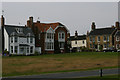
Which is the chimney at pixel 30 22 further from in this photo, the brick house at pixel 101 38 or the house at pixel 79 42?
the house at pixel 79 42

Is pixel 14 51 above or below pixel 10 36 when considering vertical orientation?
below

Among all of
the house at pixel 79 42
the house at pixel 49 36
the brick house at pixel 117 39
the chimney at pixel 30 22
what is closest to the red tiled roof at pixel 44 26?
the house at pixel 49 36

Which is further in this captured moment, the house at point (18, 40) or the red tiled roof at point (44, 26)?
the red tiled roof at point (44, 26)

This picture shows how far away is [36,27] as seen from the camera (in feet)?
207

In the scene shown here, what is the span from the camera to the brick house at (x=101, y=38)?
78.6m

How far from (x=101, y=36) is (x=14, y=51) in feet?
119

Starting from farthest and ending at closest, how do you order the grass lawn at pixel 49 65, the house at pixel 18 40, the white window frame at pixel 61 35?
the white window frame at pixel 61 35 → the house at pixel 18 40 → the grass lawn at pixel 49 65

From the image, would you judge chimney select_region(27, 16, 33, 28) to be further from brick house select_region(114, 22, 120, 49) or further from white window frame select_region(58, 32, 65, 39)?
brick house select_region(114, 22, 120, 49)

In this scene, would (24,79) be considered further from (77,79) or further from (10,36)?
(10,36)

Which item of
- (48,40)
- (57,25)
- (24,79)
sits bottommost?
(24,79)

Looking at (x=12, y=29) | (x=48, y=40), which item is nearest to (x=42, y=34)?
(x=48, y=40)

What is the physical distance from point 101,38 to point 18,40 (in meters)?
34.4

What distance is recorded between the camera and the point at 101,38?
80938 millimetres

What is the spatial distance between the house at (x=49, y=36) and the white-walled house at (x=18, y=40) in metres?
2.53
